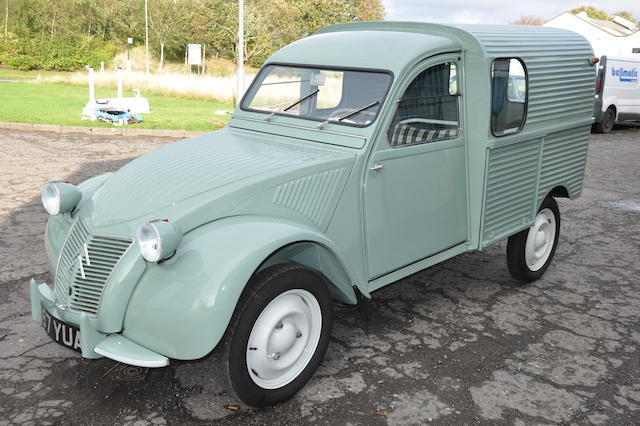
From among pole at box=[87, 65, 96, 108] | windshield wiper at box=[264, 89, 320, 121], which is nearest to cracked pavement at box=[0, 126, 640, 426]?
windshield wiper at box=[264, 89, 320, 121]

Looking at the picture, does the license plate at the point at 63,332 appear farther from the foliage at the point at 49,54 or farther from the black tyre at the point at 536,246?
the foliage at the point at 49,54

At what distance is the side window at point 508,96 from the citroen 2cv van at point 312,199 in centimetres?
1

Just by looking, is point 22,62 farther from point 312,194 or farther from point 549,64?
point 312,194

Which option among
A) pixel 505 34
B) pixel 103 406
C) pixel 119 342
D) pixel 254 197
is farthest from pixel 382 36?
pixel 103 406

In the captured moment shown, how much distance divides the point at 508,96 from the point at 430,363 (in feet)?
6.45

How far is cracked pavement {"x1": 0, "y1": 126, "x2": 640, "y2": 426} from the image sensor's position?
10.0ft

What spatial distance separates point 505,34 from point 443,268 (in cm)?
204

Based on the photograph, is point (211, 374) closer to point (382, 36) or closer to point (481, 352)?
point (481, 352)

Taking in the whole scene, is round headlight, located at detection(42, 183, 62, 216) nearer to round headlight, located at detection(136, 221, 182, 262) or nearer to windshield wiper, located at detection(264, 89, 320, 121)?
round headlight, located at detection(136, 221, 182, 262)

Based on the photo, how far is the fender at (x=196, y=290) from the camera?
8.69 ft

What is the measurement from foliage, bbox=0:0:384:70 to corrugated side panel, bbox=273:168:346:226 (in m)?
39.9

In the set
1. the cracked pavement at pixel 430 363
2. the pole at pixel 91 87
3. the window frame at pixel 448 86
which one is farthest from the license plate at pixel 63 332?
the pole at pixel 91 87

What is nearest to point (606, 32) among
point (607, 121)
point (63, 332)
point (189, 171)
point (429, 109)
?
point (607, 121)

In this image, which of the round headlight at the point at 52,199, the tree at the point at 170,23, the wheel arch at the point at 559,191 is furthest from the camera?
the tree at the point at 170,23
